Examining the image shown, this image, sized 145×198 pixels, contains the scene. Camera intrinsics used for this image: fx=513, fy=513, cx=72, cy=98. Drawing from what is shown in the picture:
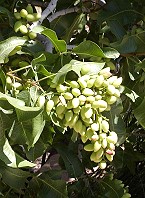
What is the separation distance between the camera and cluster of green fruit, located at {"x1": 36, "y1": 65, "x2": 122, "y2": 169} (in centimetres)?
112

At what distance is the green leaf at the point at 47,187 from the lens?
1690 millimetres

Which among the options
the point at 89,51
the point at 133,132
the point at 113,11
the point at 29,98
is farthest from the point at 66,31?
the point at 133,132

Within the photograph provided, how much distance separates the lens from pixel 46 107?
1.15m

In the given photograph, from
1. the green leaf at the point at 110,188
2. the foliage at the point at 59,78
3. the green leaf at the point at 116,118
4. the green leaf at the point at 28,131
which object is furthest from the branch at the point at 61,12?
the green leaf at the point at 110,188

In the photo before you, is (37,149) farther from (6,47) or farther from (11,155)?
(6,47)

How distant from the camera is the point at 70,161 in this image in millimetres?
1882

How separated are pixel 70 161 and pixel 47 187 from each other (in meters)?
0.19

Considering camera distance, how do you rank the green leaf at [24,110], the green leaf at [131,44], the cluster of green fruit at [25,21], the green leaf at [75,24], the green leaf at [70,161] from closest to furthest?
the green leaf at [24,110] < the cluster of green fruit at [25,21] < the green leaf at [131,44] < the green leaf at [75,24] < the green leaf at [70,161]

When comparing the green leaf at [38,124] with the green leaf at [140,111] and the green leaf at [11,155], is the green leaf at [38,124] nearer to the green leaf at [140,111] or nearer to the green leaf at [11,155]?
the green leaf at [11,155]

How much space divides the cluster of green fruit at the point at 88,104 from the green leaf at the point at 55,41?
109 millimetres

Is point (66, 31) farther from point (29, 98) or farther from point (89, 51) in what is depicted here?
point (29, 98)

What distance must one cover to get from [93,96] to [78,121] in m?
0.07

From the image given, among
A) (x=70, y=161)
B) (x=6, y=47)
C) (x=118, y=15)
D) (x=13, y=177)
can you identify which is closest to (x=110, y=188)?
(x=70, y=161)

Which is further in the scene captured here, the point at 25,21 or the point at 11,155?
the point at 25,21
